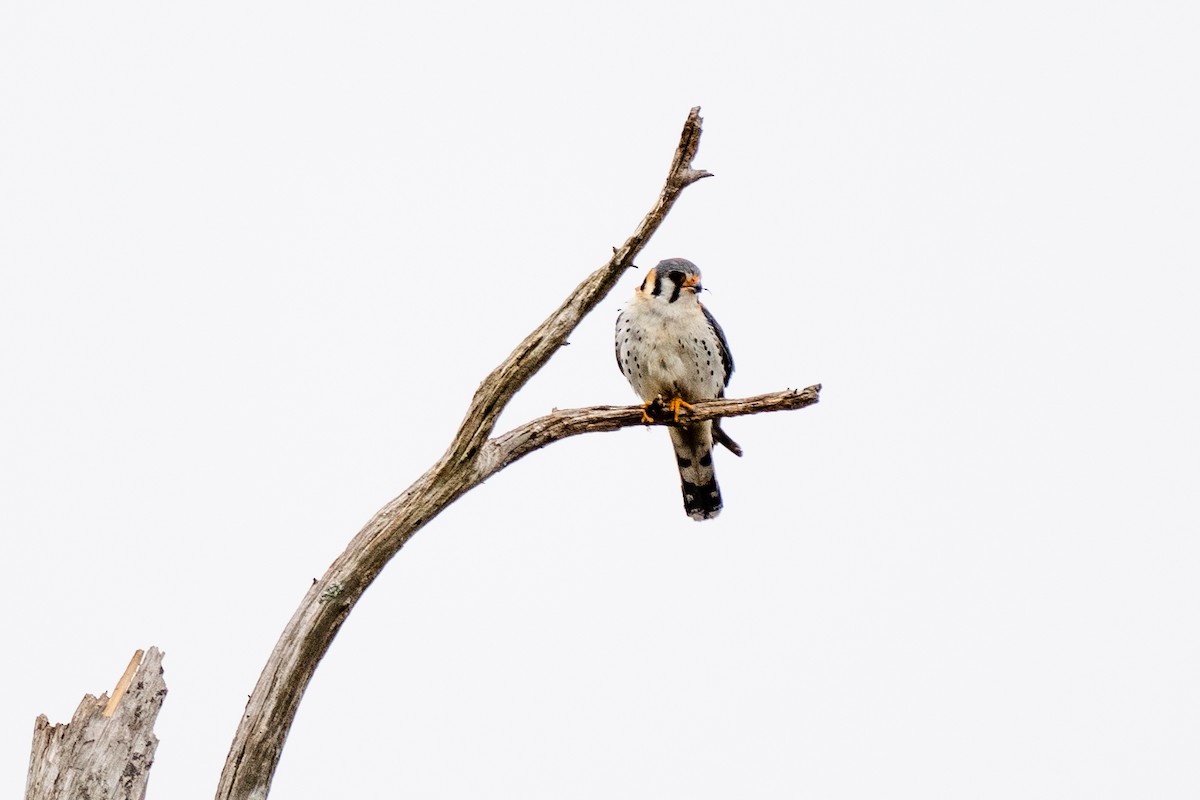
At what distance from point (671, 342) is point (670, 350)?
0.04 meters

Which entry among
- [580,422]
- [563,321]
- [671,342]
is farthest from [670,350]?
[563,321]

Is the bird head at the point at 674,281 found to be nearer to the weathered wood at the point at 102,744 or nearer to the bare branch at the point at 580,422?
the bare branch at the point at 580,422

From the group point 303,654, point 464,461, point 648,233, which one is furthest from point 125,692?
point 648,233

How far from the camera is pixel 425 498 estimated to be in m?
5.28

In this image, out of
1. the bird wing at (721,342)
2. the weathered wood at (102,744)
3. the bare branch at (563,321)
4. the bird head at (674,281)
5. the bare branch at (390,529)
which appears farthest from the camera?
the bird wing at (721,342)

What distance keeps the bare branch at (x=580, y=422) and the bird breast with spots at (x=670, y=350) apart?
83 centimetres

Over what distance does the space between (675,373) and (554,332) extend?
63.3 inches

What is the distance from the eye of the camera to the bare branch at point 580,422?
18.0ft

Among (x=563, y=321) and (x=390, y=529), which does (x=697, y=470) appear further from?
(x=390, y=529)

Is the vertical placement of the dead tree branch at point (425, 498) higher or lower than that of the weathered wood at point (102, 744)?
higher

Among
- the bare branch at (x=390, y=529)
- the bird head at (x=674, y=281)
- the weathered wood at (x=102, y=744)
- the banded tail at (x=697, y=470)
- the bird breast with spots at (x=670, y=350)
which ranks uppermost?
the bird head at (x=674, y=281)

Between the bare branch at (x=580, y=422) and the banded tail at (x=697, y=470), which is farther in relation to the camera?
the banded tail at (x=697, y=470)

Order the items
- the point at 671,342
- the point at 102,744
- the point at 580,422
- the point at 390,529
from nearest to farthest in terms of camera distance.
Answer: the point at 102,744 → the point at 390,529 → the point at 580,422 → the point at 671,342

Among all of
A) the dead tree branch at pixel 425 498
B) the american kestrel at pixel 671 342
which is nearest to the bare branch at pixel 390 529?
the dead tree branch at pixel 425 498
